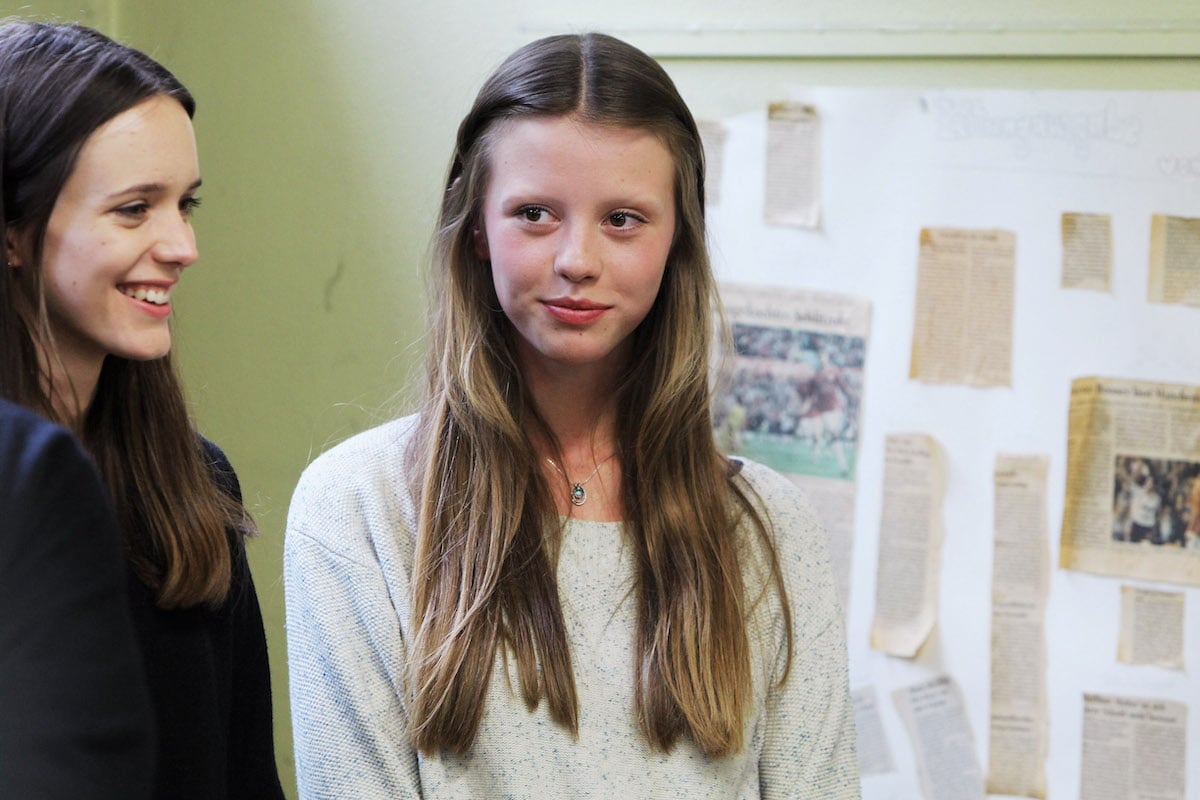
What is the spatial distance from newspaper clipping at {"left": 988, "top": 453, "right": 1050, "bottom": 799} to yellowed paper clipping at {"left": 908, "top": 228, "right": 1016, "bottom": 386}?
132 millimetres

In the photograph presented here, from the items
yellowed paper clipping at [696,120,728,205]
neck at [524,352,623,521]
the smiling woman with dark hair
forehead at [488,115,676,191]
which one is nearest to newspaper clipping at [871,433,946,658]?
yellowed paper clipping at [696,120,728,205]

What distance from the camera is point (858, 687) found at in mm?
1794

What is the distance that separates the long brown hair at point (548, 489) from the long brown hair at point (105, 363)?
0.19 meters

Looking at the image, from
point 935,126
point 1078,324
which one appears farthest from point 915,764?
point 935,126

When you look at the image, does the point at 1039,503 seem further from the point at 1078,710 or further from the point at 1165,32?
the point at 1165,32

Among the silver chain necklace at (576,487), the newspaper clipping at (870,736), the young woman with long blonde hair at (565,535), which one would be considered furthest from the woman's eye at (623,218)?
the newspaper clipping at (870,736)

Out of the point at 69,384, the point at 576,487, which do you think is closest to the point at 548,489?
the point at 576,487

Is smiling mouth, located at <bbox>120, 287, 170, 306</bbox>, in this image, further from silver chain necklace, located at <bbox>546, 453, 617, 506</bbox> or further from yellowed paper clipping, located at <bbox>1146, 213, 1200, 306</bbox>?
yellowed paper clipping, located at <bbox>1146, 213, 1200, 306</bbox>

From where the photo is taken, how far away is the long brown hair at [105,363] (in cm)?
95

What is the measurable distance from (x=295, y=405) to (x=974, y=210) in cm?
104

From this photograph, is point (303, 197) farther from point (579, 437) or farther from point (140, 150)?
point (140, 150)

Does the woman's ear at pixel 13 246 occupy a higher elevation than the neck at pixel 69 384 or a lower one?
higher

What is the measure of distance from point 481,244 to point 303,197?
926mm

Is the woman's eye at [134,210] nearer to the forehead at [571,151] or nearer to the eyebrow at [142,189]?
the eyebrow at [142,189]
